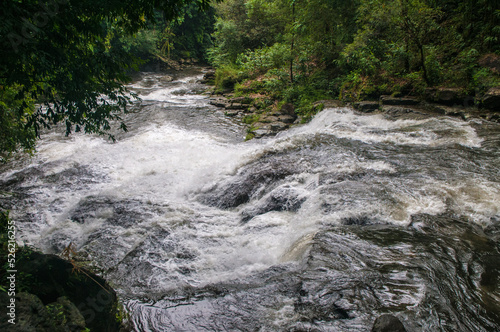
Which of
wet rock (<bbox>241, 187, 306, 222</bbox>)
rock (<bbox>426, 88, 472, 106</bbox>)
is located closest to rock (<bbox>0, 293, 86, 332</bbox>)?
wet rock (<bbox>241, 187, 306, 222</bbox>)

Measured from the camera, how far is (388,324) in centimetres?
227

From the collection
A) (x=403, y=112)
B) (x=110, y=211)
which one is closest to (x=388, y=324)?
(x=110, y=211)

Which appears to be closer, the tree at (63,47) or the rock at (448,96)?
the tree at (63,47)

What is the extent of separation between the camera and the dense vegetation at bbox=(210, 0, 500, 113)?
28.6 ft

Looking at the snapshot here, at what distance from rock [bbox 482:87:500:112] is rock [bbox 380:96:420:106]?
1747 mm

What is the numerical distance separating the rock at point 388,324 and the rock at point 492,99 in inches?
314

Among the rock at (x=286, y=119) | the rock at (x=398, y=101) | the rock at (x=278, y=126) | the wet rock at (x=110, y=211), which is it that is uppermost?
the rock at (x=398, y=101)

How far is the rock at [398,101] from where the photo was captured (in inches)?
355

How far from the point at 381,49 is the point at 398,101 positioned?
2583 millimetres

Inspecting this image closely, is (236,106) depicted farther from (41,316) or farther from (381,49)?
(41,316)

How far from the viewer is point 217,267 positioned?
377 centimetres

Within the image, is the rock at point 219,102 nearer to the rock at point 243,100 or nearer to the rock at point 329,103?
the rock at point 243,100

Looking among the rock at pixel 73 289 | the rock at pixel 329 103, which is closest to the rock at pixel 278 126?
the rock at pixel 329 103

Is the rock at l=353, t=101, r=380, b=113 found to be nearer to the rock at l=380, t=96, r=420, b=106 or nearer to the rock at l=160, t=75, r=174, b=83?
the rock at l=380, t=96, r=420, b=106
